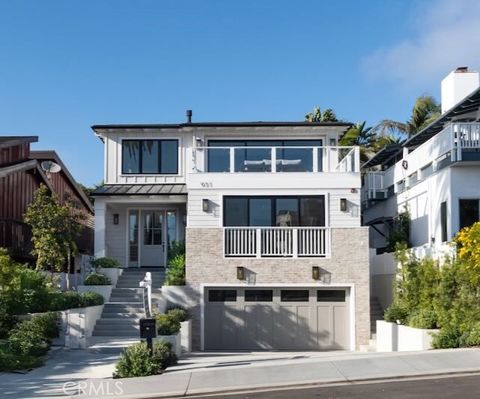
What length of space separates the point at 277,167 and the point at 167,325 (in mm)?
7685

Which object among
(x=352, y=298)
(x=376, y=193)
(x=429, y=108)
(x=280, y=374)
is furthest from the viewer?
(x=429, y=108)

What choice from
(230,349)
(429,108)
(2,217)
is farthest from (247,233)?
(429,108)

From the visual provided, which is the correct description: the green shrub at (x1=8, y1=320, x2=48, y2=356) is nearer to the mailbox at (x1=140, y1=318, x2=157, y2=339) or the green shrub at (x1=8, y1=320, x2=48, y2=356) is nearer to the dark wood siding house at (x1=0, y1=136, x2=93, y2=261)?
the mailbox at (x1=140, y1=318, x2=157, y2=339)

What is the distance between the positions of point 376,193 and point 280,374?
17.6m

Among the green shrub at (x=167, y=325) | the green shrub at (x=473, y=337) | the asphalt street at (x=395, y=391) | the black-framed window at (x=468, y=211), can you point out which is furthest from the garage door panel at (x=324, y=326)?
the asphalt street at (x=395, y=391)

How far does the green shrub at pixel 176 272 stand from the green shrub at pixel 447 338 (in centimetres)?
907

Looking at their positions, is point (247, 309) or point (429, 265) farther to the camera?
point (247, 309)

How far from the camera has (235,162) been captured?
25.4 metres

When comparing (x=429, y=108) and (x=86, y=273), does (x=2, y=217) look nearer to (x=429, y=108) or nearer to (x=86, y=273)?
(x=86, y=273)

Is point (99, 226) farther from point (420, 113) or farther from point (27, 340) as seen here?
point (420, 113)

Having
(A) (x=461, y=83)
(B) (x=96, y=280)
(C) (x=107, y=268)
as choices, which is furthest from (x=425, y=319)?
(C) (x=107, y=268)

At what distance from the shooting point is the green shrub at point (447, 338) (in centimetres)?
1798

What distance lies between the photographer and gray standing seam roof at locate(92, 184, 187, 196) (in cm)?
2706

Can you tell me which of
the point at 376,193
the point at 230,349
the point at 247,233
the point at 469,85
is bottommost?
the point at 230,349
